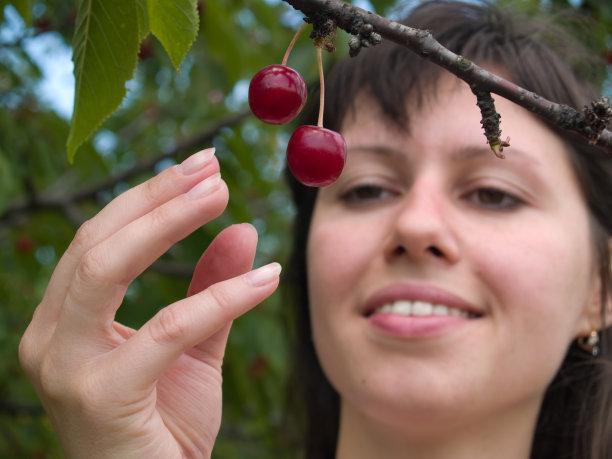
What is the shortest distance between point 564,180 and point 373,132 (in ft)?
2.01

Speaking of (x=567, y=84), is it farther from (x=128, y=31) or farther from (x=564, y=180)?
(x=128, y=31)

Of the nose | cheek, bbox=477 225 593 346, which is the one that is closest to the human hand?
the nose

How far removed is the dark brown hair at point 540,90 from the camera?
209cm

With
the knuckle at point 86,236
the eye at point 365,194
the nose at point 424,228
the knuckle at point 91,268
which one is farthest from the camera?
the eye at point 365,194

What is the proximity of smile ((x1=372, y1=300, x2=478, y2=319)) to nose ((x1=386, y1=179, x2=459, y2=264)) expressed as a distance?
0.13 metres

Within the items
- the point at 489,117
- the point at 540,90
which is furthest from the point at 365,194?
the point at 489,117

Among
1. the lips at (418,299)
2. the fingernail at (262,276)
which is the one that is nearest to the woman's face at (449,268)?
the lips at (418,299)

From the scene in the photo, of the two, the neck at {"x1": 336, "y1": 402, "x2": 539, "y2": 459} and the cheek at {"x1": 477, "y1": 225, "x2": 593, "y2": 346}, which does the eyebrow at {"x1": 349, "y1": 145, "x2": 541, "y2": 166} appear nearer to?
the cheek at {"x1": 477, "y1": 225, "x2": 593, "y2": 346}

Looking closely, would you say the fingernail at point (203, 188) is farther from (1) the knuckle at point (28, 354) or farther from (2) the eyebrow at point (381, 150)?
(2) the eyebrow at point (381, 150)

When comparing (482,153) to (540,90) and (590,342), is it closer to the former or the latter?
(540,90)

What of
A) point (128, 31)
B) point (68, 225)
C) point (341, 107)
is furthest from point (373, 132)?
point (68, 225)

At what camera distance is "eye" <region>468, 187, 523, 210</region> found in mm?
1897

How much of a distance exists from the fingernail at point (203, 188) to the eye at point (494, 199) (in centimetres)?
101

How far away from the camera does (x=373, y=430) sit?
1.97 meters
